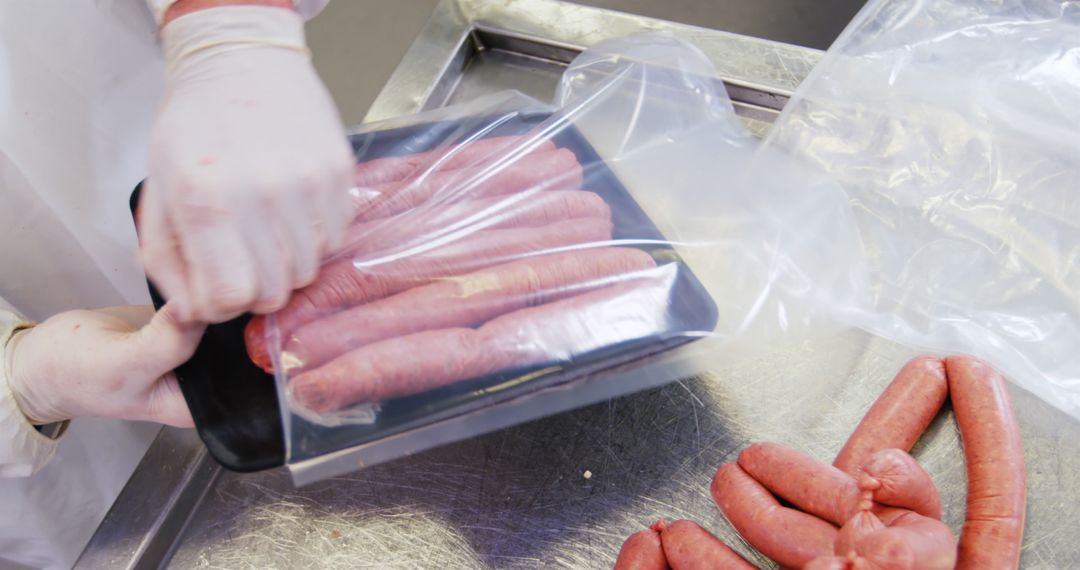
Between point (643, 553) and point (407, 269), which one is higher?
point (407, 269)

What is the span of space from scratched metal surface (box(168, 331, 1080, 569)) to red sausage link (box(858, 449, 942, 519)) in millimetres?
300

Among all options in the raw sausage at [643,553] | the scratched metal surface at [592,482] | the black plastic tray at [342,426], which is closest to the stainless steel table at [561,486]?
the scratched metal surface at [592,482]

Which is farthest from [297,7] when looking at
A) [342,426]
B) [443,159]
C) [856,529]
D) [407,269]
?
[856,529]

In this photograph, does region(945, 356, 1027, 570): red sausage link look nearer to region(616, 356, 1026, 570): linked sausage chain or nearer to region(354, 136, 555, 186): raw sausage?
region(616, 356, 1026, 570): linked sausage chain

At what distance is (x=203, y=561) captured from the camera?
4.99ft

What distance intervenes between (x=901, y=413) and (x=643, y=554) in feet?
1.88

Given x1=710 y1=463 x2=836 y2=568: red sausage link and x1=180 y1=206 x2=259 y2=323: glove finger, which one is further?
x1=710 y1=463 x2=836 y2=568: red sausage link

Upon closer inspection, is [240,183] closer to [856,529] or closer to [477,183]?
[477,183]

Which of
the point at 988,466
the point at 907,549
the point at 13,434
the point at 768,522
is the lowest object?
the point at 988,466

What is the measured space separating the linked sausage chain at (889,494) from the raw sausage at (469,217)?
1.91 ft

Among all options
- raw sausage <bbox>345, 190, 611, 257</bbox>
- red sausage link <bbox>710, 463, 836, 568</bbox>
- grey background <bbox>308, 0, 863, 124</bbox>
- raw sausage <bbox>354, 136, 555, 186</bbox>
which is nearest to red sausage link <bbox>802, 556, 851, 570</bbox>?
red sausage link <bbox>710, 463, 836, 568</bbox>

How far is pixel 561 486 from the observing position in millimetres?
1525

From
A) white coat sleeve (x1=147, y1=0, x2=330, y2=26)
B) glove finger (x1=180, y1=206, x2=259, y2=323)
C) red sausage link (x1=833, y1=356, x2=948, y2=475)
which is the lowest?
red sausage link (x1=833, y1=356, x2=948, y2=475)

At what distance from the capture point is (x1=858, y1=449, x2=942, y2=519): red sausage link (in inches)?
45.4
